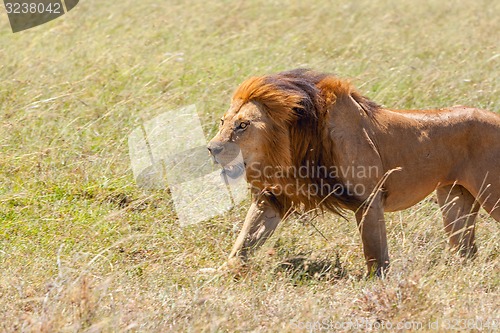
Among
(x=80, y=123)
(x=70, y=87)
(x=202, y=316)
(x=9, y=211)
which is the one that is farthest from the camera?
(x=70, y=87)

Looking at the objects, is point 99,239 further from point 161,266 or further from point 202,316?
point 202,316

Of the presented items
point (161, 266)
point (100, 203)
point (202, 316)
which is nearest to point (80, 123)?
point (100, 203)

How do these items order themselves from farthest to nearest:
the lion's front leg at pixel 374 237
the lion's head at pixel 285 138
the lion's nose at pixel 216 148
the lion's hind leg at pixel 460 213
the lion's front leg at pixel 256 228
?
the lion's hind leg at pixel 460 213 → the lion's front leg at pixel 256 228 → the lion's front leg at pixel 374 237 → the lion's head at pixel 285 138 → the lion's nose at pixel 216 148

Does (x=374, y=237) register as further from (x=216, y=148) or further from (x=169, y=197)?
(x=169, y=197)

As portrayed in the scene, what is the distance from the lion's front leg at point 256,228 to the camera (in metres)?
5.25

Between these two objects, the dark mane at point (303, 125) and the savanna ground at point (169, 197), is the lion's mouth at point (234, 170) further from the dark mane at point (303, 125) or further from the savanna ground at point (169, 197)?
the savanna ground at point (169, 197)

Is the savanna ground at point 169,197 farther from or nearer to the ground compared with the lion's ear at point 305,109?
nearer to the ground

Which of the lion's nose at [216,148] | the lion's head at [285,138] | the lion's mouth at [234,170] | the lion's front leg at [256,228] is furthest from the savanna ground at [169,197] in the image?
the lion's nose at [216,148]

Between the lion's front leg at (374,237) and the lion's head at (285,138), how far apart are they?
10 cm

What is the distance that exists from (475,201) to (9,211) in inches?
113

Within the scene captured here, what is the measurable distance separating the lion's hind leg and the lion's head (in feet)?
2.82

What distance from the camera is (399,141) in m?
5.32

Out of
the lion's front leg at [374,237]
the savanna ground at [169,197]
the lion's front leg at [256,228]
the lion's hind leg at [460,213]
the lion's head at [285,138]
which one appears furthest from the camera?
the lion's hind leg at [460,213]

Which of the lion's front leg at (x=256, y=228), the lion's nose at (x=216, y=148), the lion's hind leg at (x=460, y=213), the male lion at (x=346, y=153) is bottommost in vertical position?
the lion's hind leg at (x=460, y=213)
